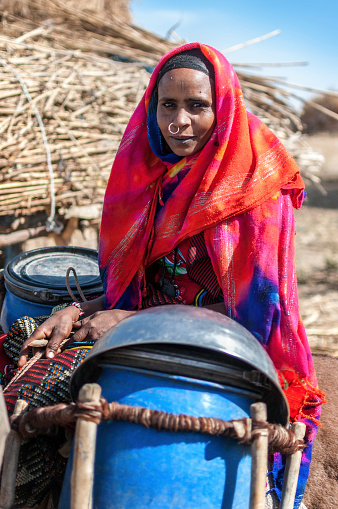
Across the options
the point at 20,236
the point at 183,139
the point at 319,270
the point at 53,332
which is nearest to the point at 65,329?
the point at 53,332

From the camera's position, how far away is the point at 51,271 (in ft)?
8.22

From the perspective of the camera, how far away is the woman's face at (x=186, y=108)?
6.03ft

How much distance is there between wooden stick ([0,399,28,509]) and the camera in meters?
1.27

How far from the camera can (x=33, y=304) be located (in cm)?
222

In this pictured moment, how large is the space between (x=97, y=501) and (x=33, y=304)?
1219mm

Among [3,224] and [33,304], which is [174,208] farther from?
[3,224]

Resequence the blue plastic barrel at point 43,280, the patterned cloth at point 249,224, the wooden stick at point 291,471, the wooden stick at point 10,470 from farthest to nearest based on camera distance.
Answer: the blue plastic barrel at point 43,280
the patterned cloth at point 249,224
the wooden stick at point 291,471
the wooden stick at point 10,470

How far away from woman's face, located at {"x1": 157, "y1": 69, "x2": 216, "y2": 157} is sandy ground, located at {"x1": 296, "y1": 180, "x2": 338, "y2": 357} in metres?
2.50

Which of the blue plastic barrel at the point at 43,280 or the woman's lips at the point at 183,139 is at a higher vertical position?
the woman's lips at the point at 183,139

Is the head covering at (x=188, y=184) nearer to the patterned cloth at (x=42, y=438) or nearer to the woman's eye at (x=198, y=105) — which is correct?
the woman's eye at (x=198, y=105)

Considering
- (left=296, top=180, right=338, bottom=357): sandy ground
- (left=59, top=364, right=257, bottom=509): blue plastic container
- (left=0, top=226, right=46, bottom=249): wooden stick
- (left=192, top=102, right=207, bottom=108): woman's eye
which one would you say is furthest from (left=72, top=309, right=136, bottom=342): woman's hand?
(left=296, top=180, right=338, bottom=357): sandy ground

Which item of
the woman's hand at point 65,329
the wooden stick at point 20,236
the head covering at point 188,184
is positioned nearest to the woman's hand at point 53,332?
the woman's hand at point 65,329

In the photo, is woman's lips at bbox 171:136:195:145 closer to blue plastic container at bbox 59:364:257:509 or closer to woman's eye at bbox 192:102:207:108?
woman's eye at bbox 192:102:207:108

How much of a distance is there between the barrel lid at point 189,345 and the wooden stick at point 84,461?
0.15 meters
